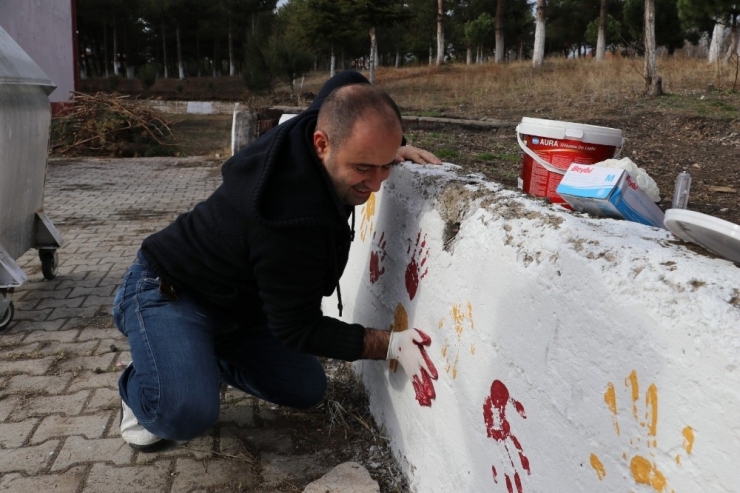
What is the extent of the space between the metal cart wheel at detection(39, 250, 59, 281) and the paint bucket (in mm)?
3673

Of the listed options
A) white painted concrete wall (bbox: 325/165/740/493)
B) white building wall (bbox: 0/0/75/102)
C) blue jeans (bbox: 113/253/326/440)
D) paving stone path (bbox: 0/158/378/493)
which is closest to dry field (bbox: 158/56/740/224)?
white painted concrete wall (bbox: 325/165/740/493)

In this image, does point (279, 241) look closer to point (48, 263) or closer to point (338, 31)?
point (48, 263)

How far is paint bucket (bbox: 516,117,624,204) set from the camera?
2367 millimetres

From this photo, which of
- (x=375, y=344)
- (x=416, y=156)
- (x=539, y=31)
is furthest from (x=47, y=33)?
(x=375, y=344)

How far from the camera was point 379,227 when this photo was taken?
2.70m

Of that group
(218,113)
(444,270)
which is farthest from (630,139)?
(218,113)

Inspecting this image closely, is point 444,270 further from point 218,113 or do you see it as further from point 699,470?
point 218,113

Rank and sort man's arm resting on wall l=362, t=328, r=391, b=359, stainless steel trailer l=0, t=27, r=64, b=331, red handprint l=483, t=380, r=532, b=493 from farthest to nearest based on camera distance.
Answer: stainless steel trailer l=0, t=27, r=64, b=331
man's arm resting on wall l=362, t=328, r=391, b=359
red handprint l=483, t=380, r=532, b=493

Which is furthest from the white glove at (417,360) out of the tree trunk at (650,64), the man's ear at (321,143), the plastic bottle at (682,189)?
the tree trunk at (650,64)

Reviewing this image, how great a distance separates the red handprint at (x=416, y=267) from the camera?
7.16 ft

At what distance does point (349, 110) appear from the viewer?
197cm

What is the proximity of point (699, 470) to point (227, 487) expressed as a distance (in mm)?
1803

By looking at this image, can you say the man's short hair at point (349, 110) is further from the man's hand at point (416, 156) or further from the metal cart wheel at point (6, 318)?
the metal cart wheel at point (6, 318)

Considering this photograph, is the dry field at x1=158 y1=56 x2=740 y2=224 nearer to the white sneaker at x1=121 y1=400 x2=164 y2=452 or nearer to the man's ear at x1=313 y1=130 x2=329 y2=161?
the man's ear at x1=313 y1=130 x2=329 y2=161
